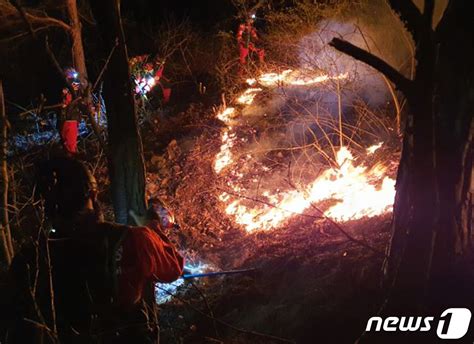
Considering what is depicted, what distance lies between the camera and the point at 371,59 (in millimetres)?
2807

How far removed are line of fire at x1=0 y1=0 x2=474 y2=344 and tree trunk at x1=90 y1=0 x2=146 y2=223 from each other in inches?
0.6

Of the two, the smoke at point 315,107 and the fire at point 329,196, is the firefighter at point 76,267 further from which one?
the smoke at point 315,107

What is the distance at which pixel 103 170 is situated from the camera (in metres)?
11.2

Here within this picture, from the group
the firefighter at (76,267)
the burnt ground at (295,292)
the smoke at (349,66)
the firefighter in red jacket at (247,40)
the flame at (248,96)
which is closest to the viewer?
the firefighter at (76,267)

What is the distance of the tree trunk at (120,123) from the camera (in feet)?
15.0

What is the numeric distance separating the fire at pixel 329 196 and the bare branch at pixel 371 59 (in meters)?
5.04

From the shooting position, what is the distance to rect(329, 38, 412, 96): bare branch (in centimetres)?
273

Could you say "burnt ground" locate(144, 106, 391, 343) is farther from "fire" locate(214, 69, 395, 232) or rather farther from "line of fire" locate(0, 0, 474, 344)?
"fire" locate(214, 69, 395, 232)

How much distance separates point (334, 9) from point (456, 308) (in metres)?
11.6

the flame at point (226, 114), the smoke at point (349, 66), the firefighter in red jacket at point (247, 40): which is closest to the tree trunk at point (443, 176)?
the smoke at point (349, 66)

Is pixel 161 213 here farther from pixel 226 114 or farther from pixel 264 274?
pixel 226 114

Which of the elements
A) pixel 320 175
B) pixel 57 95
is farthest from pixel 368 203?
pixel 57 95

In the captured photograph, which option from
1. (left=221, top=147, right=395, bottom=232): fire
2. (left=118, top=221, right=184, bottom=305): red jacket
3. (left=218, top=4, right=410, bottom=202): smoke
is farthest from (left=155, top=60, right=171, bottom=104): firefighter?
(left=118, top=221, right=184, bottom=305): red jacket

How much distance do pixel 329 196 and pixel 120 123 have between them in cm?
570
